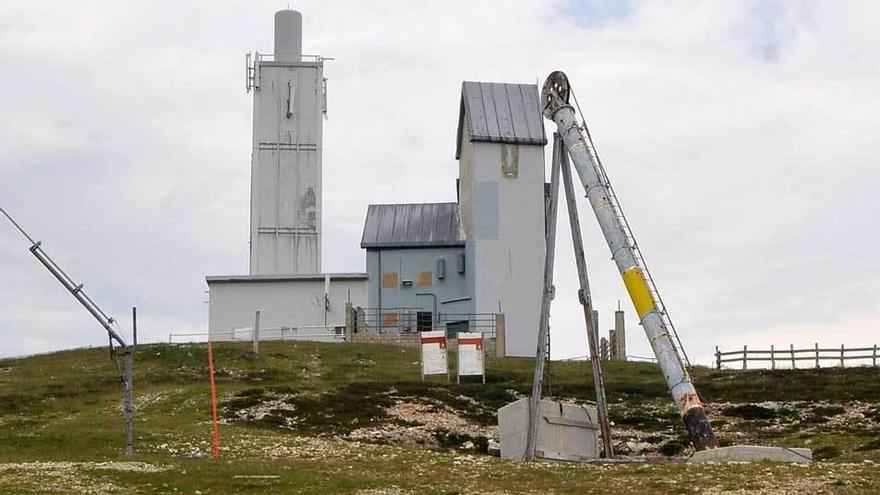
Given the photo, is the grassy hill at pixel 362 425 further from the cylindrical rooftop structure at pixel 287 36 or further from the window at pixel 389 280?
the cylindrical rooftop structure at pixel 287 36

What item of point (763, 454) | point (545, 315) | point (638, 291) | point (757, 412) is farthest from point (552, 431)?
point (757, 412)

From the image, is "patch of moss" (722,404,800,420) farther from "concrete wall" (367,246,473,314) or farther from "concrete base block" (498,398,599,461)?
"concrete wall" (367,246,473,314)

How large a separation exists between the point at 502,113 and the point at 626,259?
4066 cm

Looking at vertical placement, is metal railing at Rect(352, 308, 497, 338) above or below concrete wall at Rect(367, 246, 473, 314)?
below

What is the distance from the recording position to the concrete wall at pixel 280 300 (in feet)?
253

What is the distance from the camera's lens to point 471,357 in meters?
56.1

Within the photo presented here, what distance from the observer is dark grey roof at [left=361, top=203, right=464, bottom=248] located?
80.2m

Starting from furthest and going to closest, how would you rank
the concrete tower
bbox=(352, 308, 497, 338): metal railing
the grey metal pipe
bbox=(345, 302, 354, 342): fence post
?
bbox=(352, 308, 497, 338): metal railing
the concrete tower
bbox=(345, 302, 354, 342): fence post
the grey metal pipe

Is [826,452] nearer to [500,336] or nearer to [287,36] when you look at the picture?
[500,336]

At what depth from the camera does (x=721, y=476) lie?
31312 millimetres

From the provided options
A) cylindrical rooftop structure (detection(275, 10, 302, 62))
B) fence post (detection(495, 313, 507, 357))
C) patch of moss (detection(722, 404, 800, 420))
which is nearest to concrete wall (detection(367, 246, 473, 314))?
fence post (detection(495, 313, 507, 357))

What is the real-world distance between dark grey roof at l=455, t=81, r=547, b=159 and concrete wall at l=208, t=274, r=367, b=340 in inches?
430

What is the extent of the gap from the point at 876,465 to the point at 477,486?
33.0 ft

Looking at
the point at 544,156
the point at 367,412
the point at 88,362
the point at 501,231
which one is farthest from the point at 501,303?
the point at 367,412
